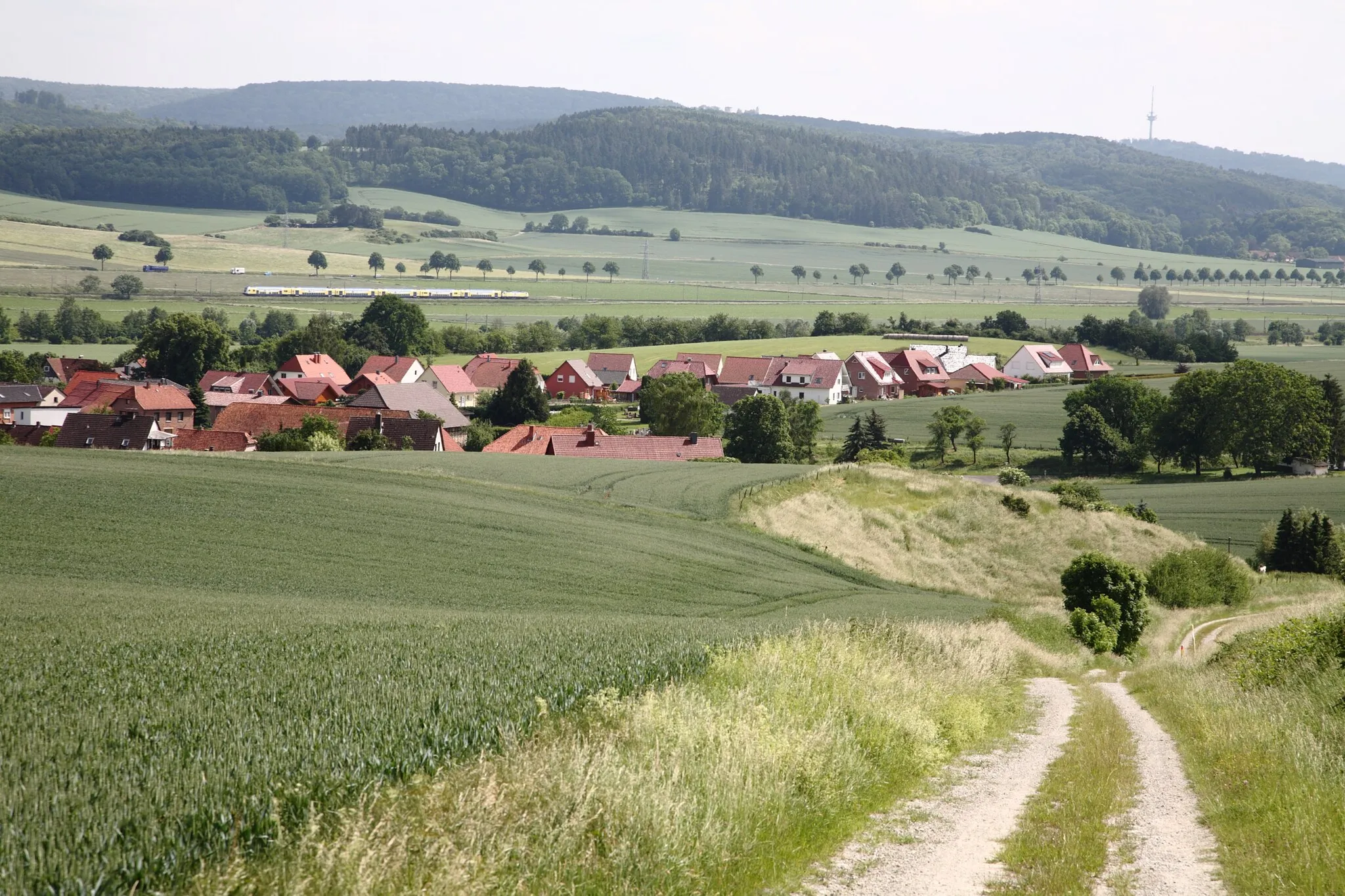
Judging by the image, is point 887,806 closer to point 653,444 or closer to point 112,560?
point 112,560

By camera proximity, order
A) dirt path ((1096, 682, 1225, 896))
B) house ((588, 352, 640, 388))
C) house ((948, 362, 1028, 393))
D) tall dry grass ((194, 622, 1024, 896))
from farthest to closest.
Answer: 1. house ((588, 352, 640, 388))
2. house ((948, 362, 1028, 393))
3. dirt path ((1096, 682, 1225, 896))
4. tall dry grass ((194, 622, 1024, 896))

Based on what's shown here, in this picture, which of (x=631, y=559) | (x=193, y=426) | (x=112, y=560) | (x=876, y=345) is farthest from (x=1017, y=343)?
(x=112, y=560)

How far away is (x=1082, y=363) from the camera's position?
116 metres

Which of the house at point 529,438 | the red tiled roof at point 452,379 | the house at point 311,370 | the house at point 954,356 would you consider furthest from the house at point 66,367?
the house at point 954,356

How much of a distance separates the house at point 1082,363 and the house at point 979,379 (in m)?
6.02

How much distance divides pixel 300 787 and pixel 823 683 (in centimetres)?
635

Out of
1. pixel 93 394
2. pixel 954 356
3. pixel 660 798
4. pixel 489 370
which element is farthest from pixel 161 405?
pixel 954 356

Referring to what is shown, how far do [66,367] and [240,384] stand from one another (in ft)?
59.2

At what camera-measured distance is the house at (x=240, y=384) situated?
8756 centimetres

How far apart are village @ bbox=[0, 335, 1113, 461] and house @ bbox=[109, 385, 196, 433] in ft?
0.27

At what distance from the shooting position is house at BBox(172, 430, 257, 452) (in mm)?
61625

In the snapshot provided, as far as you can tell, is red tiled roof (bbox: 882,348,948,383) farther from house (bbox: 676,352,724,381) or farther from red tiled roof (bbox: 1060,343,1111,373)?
house (bbox: 676,352,724,381)

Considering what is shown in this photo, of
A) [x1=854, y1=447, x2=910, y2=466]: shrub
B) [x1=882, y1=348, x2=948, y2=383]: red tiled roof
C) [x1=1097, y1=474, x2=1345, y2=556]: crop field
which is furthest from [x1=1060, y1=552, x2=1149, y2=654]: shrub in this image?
[x1=882, y1=348, x2=948, y2=383]: red tiled roof

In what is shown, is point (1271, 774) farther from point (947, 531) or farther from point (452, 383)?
point (452, 383)
